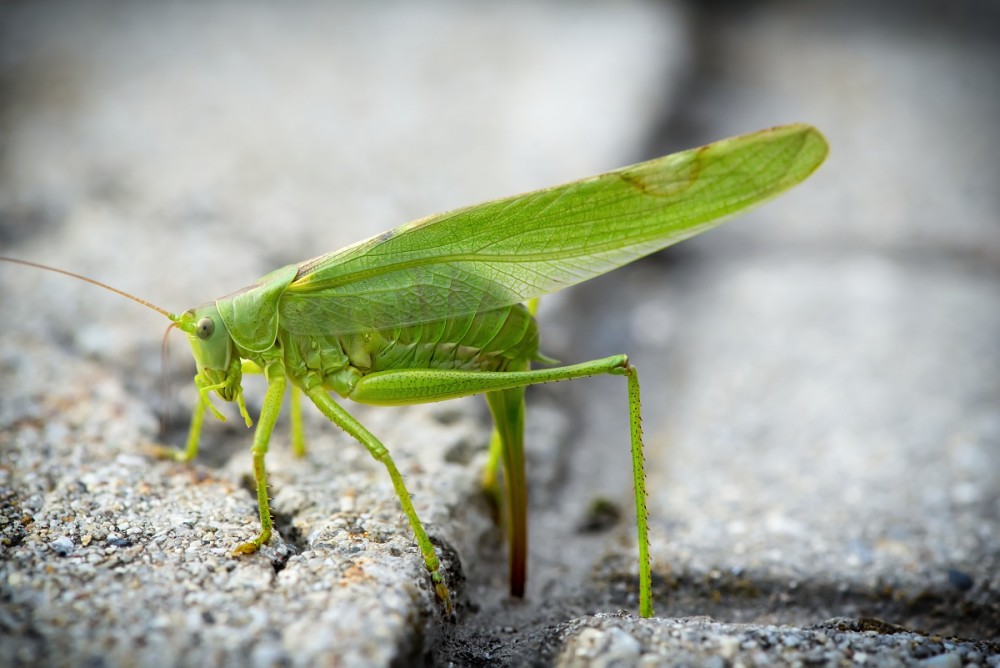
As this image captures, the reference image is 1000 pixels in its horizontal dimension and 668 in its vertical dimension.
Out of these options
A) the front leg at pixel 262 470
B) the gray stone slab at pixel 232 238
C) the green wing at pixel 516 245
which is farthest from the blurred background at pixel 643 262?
the green wing at pixel 516 245

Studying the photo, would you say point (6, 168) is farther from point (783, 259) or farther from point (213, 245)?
point (783, 259)

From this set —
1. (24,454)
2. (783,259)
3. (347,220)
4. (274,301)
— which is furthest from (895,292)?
(24,454)

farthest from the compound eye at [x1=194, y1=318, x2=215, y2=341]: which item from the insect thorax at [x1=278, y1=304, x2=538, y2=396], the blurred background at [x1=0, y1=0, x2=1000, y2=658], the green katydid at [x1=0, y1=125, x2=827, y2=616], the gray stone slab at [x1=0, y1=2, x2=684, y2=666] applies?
the blurred background at [x1=0, y1=0, x2=1000, y2=658]

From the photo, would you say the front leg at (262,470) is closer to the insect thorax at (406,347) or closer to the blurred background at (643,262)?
the insect thorax at (406,347)

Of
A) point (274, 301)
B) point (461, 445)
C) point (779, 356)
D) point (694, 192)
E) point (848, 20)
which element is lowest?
point (461, 445)

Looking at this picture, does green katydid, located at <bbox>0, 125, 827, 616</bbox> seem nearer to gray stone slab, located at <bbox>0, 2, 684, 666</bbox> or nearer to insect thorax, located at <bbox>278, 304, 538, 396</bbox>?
insect thorax, located at <bbox>278, 304, 538, 396</bbox>
